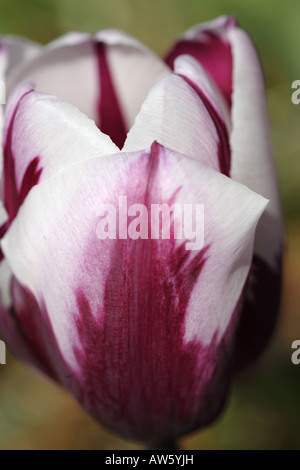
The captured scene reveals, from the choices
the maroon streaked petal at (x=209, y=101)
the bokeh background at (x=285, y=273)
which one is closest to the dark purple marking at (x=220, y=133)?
the maroon streaked petal at (x=209, y=101)

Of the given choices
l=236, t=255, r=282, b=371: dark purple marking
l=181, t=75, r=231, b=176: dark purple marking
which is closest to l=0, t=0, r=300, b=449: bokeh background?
l=236, t=255, r=282, b=371: dark purple marking

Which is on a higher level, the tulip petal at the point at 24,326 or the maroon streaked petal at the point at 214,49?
the maroon streaked petal at the point at 214,49

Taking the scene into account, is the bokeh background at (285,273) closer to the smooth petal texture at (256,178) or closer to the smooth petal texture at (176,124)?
the smooth petal texture at (256,178)

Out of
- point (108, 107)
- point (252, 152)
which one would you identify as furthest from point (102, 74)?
point (252, 152)

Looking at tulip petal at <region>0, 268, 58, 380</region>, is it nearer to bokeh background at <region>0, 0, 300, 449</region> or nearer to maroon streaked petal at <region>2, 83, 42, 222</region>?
maroon streaked petal at <region>2, 83, 42, 222</region>

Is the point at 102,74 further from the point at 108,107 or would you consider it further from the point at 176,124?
the point at 176,124

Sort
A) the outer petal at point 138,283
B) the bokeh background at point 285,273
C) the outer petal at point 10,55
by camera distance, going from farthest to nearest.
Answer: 1. the bokeh background at point 285,273
2. the outer petal at point 10,55
3. the outer petal at point 138,283

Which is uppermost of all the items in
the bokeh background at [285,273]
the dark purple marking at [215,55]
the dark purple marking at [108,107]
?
the dark purple marking at [215,55]

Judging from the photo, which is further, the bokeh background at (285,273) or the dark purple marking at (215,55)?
the bokeh background at (285,273)
